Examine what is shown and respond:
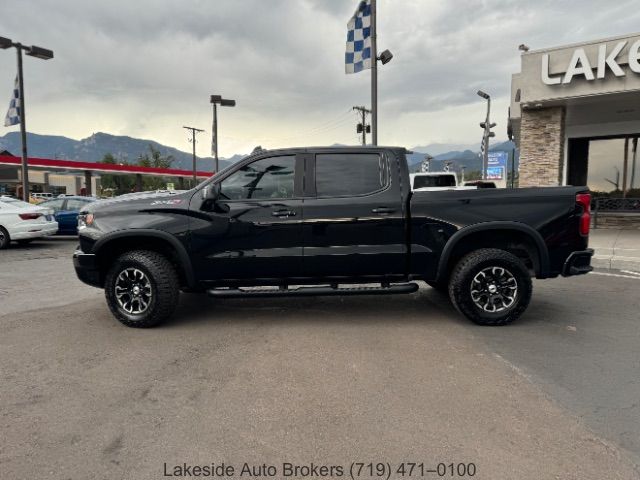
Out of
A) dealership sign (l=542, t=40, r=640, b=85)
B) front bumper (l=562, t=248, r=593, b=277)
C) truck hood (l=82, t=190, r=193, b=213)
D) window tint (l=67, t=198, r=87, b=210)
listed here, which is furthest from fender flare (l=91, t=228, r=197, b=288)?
dealership sign (l=542, t=40, r=640, b=85)

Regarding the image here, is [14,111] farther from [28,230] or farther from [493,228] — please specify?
[493,228]

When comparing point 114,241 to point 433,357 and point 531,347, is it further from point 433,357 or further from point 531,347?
point 531,347

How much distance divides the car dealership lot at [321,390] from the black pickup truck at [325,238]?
45 cm

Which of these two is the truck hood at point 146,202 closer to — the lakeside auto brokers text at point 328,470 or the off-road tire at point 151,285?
the off-road tire at point 151,285

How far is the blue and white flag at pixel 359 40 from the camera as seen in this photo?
12523mm

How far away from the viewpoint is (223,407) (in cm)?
305

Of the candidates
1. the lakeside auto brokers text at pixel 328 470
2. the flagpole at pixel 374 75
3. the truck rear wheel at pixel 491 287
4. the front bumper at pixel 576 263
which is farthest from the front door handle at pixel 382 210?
the flagpole at pixel 374 75

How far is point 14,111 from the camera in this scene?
1593 centimetres

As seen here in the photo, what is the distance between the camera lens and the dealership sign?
432 inches

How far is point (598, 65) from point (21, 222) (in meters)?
15.7

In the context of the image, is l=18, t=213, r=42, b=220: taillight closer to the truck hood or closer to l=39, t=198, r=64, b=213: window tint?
l=39, t=198, r=64, b=213: window tint

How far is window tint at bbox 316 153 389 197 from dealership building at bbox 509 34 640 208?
9.74m

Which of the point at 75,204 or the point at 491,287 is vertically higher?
the point at 75,204

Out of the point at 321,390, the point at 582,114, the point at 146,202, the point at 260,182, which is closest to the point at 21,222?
the point at 146,202
